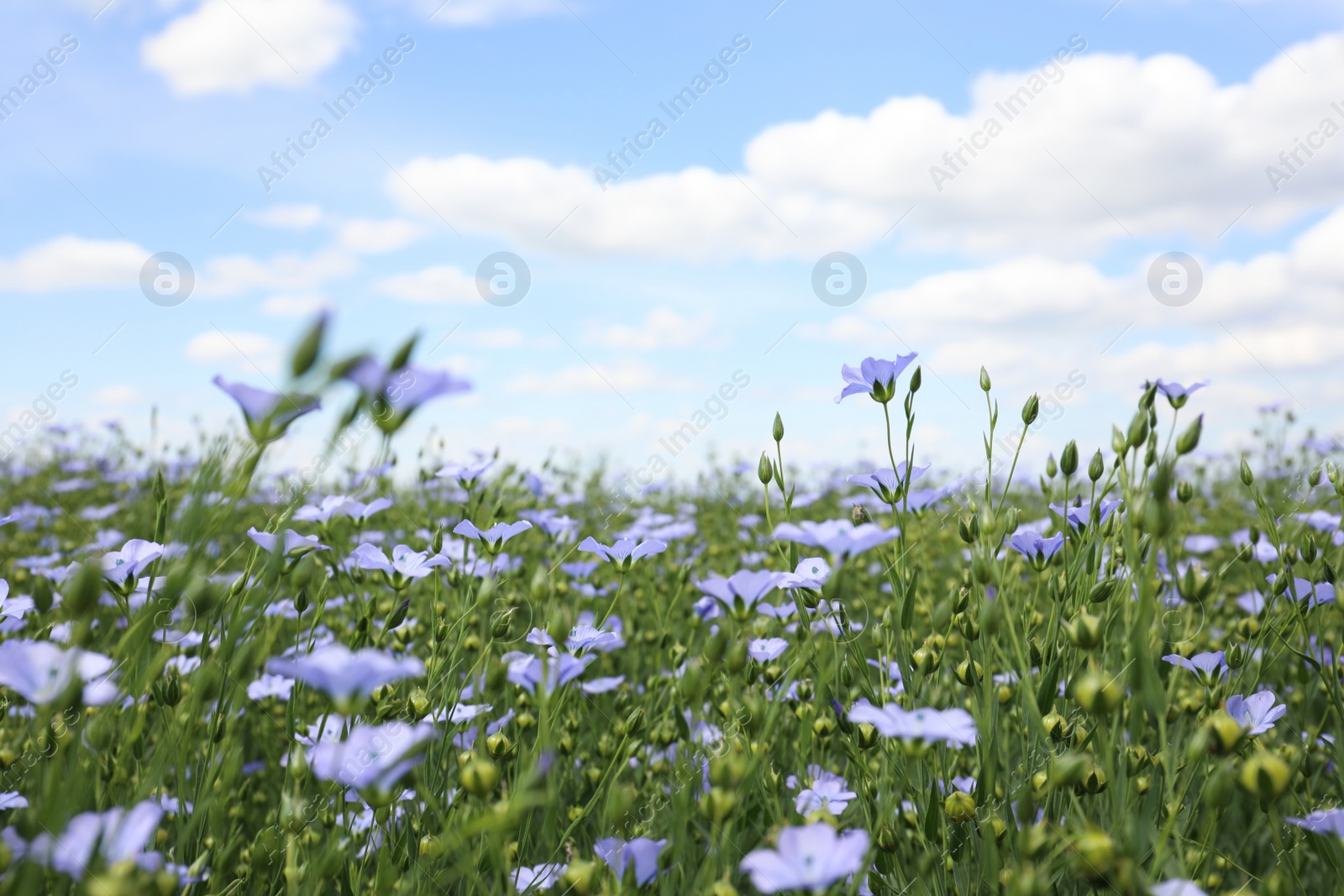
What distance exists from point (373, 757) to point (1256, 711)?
1606 millimetres

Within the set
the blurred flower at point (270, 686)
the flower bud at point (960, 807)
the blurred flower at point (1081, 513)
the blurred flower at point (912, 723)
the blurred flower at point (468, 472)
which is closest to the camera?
the blurred flower at point (912, 723)

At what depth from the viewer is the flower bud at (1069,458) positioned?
1652mm

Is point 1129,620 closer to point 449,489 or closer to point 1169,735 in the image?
point 1169,735

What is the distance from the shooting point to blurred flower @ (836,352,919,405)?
172cm

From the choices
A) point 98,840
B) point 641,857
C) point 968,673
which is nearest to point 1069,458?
point 968,673

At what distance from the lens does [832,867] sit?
36.3 inches

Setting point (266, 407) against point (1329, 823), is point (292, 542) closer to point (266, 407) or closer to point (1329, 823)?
point (266, 407)

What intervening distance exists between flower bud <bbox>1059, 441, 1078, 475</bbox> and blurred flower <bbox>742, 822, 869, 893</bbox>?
38.4 inches

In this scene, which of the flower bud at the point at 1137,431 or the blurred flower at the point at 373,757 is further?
the flower bud at the point at 1137,431

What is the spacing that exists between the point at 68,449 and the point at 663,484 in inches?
215

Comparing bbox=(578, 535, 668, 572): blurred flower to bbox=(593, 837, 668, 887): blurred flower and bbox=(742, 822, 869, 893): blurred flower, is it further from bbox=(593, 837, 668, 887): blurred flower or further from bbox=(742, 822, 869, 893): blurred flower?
bbox=(742, 822, 869, 893): blurred flower

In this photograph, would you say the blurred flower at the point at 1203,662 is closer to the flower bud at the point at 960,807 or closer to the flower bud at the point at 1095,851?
the flower bud at the point at 960,807

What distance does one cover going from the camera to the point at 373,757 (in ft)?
3.89

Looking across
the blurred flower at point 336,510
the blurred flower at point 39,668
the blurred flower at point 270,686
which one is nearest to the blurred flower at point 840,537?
the blurred flower at point 336,510
